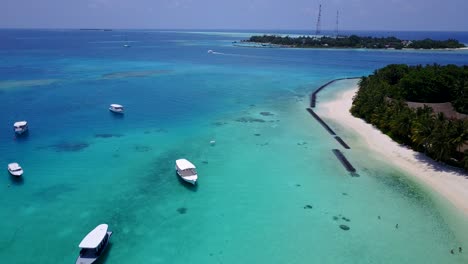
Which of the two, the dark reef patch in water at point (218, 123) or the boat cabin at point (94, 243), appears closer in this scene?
the boat cabin at point (94, 243)

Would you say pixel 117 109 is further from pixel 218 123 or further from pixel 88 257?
pixel 88 257

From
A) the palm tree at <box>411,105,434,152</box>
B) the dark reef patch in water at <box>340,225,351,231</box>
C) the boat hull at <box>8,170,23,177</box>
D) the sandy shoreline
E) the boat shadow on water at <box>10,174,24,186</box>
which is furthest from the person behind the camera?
the palm tree at <box>411,105,434,152</box>

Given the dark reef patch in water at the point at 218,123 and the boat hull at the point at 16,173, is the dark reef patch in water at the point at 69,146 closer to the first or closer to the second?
the boat hull at the point at 16,173

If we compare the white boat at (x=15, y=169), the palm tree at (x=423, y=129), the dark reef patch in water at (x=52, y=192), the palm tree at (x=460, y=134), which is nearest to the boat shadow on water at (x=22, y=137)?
the white boat at (x=15, y=169)

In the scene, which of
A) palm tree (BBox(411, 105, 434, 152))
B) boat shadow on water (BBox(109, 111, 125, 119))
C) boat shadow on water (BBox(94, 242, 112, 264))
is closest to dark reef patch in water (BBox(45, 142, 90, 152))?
boat shadow on water (BBox(109, 111, 125, 119))

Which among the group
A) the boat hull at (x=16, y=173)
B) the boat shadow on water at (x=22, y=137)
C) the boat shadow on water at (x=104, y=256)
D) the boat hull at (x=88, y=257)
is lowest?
the boat shadow on water at (x=104, y=256)

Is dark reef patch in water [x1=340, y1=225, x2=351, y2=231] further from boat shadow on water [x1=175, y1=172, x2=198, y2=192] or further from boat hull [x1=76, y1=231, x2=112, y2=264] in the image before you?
boat hull [x1=76, y1=231, x2=112, y2=264]
